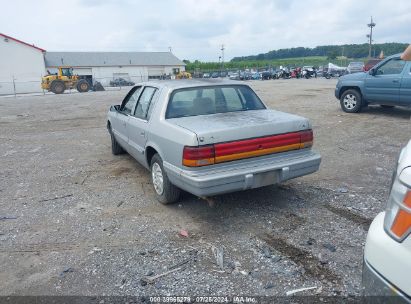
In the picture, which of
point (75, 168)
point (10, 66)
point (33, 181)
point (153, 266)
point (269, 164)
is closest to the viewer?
point (153, 266)

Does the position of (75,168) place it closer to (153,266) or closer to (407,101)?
(153,266)

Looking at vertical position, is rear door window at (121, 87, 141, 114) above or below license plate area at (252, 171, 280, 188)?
above

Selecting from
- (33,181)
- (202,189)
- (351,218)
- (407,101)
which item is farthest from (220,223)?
(407,101)

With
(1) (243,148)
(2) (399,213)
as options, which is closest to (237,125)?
(1) (243,148)

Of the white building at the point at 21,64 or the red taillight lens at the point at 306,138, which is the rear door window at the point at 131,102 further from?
the white building at the point at 21,64

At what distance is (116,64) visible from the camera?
191 feet

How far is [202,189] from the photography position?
140 inches

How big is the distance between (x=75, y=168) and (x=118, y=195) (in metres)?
1.91

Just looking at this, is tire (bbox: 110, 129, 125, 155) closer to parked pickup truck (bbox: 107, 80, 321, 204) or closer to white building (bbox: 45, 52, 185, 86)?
parked pickup truck (bbox: 107, 80, 321, 204)

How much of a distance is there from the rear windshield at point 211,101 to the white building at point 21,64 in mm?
42587

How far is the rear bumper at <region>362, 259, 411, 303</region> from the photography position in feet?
4.87

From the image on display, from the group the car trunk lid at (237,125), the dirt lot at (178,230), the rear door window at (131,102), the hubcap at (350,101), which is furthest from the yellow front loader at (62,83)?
the car trunk lid at (237,125)

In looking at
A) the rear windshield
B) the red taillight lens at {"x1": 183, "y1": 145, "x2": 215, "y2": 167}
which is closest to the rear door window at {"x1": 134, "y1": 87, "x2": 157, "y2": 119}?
the rear windshield

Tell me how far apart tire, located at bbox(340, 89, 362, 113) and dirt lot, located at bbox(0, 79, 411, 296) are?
14.4ft
